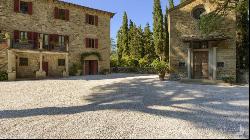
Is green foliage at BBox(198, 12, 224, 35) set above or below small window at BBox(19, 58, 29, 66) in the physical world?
above

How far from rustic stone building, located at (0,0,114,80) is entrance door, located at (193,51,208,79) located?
1416 centimetres

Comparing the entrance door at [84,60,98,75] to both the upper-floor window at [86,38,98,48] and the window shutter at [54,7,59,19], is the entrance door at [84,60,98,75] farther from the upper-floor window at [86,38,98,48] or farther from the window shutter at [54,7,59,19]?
the window shutter at [54,7,59,19]

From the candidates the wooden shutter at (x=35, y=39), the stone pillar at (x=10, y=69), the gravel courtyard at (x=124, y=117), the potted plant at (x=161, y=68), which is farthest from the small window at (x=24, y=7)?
the gravel courtyard at (x=124, y=117)

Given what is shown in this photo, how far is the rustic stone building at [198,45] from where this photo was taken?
1808 centimetres

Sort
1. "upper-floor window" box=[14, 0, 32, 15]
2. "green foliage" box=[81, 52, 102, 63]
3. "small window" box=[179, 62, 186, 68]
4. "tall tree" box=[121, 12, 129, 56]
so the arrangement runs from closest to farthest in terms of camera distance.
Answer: "small window" box=[179, 62, 186, 68]
"upper-floor window" box=[14, 0, 32, 15]
"green foliage" box=[81, 52, 102, 63]
"tall tree" box=[121, 12, 129, 56]

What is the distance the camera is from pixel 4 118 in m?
7.86

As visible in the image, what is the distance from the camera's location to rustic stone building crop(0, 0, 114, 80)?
23.0 m

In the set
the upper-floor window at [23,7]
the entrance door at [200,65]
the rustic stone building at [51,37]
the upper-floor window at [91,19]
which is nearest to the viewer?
the entrance door at [200,65]

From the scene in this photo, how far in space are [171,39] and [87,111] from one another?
1316 centimetres

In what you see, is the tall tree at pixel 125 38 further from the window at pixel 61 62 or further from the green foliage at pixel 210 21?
the green foliage at pixel 210 21

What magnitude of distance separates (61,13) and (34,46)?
16.8 feet

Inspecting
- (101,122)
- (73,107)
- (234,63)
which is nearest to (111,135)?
(101,122)

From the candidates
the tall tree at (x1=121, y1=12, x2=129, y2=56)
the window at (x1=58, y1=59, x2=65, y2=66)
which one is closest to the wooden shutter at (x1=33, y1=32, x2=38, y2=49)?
the window at (x1=58, y1=59, x2=65, y2=66)

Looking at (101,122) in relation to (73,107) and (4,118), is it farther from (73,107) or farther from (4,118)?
(4,118)
